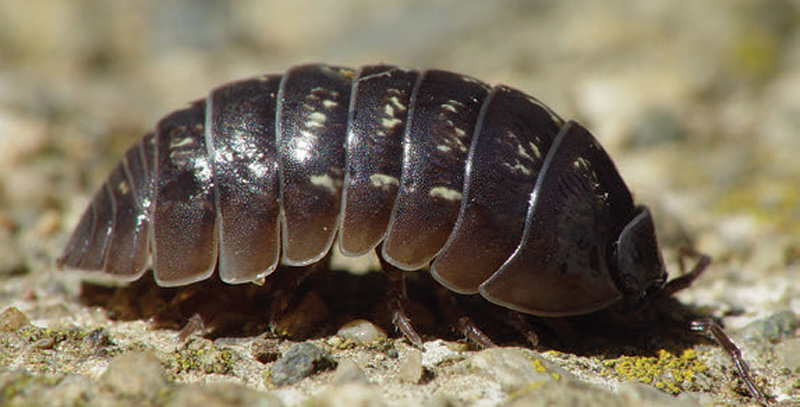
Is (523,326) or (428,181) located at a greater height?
(428,181)

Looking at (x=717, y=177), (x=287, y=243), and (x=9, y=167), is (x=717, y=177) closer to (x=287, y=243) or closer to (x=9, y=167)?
(x=287, y=243)

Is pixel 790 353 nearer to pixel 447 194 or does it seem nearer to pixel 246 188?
pixel 447 194

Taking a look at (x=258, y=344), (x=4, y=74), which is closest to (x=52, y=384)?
(x=258, y=344)

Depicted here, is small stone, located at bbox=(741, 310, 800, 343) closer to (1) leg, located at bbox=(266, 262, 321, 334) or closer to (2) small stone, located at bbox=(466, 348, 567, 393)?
(2) small stone, located at bbox=(466, 348, 567, 393)

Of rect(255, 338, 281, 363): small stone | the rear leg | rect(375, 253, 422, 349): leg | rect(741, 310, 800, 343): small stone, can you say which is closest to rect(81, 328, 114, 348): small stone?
rect(255, 338, 281, 363): small stone

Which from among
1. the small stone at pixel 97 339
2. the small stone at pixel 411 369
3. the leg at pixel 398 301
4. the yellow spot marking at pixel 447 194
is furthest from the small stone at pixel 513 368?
the small stone at pixel 97 339

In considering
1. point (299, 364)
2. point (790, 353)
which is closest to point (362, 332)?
point (299, 364)

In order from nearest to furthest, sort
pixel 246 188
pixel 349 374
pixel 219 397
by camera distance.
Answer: pixel 219 397
pixel 349 374
pixel 246 188
